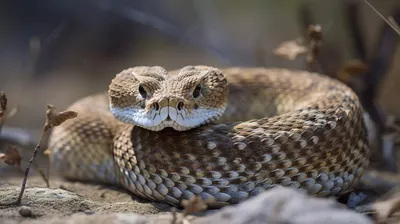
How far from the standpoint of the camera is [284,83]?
683 cm

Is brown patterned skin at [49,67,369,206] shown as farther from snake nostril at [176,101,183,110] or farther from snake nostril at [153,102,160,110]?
snake nostril at [153,102,160,110]

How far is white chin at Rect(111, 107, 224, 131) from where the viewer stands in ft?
15.0

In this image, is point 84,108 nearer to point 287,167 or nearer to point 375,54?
point 287,167

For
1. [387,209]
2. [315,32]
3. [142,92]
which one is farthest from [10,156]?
[315,32]

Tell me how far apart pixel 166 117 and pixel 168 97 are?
18 centimetres

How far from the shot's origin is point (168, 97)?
4.63 meters

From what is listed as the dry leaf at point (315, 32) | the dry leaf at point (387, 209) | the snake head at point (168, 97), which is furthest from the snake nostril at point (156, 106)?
the dry leaf at point (315, 32)

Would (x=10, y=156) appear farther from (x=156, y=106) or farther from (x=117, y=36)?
(x=117, y=36)

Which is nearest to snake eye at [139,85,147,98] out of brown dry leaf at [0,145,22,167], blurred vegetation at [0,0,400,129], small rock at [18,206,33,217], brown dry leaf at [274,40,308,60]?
brown dry leaf at [0,145,22,167]

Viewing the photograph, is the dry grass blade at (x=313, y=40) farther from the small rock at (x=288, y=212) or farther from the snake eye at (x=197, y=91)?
the small rock at (x=288, y=212)

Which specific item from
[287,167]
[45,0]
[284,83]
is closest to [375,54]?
[284,83]

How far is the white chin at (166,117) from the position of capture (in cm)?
457

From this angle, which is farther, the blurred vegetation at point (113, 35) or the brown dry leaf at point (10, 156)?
the blurred vegetation at point (113, 35)

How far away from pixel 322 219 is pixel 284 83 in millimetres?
3604
